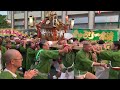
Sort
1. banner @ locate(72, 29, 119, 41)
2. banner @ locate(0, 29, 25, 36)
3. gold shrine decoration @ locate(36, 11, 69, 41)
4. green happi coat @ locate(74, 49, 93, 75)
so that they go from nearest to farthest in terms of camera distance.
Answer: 1. green happi coat @ locate(74, 49, 93, 75)
2. gold shrine decoration @ locate(36, 11, 69, 41)
3. banner @ locate(72, 29, 119, 41)
4. banner @ locate(0, 29, 25, 36)

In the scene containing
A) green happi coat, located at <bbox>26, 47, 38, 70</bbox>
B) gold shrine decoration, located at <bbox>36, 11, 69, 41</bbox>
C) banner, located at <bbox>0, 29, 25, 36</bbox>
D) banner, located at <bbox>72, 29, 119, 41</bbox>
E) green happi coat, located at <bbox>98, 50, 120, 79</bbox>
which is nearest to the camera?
green happi coat, located at <bbox>98, 50, 120, 79</bbox>

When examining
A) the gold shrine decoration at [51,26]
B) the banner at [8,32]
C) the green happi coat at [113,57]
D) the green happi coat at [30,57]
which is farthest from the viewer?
the banner at [8,32]

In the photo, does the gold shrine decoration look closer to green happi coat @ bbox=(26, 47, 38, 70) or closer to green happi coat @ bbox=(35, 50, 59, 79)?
green happi coat @ bbox=(26, 47, 38, 70)

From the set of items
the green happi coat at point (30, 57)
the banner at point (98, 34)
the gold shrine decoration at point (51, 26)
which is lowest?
the green happi coat at point (30, 57)

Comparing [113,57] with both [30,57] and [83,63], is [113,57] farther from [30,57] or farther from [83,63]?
[30,57]

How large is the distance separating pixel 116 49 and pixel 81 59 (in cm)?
67

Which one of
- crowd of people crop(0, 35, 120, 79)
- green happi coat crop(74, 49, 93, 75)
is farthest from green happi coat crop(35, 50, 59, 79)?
green happi coat crop(74, 49, 93, 75)

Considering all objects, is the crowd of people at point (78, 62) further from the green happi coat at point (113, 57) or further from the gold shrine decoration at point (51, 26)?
the gold shrine decoration at point (51, 26)

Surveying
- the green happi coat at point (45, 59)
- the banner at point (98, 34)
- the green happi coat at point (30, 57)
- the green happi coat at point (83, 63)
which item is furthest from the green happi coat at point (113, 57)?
the banner at point (98, 34)

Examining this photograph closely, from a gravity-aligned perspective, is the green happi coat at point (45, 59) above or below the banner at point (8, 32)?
below

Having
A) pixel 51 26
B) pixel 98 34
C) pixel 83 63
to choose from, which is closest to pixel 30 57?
pixel 83 63
